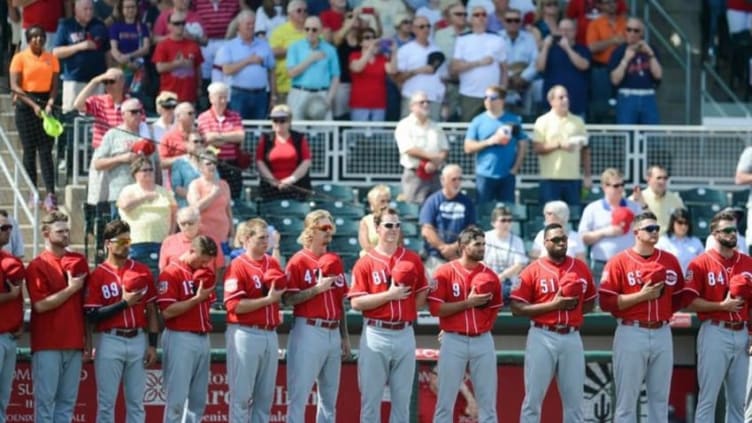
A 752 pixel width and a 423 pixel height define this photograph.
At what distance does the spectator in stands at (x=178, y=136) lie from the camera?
63.2 ft

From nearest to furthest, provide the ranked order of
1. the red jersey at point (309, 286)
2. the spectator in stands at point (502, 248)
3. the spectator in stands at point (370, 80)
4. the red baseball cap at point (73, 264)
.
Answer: the red baseball cap at point (73, 264) < the red jersey at point (309, 286) < the spectator in stands at point (502, 248) < the spectator in stands at point (370, 80)

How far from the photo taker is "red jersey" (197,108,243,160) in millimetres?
19891

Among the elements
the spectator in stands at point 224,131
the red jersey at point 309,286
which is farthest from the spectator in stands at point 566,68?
the red jersey at point 309,286

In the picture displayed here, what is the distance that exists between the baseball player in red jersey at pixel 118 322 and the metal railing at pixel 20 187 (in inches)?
92.0

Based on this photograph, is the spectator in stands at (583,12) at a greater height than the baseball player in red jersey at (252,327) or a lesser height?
greater

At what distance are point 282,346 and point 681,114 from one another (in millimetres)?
6869

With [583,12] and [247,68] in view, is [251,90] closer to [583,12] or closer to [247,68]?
[247,68]

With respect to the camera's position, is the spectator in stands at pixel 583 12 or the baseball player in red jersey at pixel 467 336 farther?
the spectator in stands at pixel 583 12

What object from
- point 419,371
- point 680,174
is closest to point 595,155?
point 680,174

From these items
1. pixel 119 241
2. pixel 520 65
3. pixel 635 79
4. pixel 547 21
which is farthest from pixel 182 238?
pixel 547 21

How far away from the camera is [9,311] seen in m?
16.5

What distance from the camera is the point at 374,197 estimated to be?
18781mm

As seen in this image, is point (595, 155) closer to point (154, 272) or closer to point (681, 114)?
point (681, 114)

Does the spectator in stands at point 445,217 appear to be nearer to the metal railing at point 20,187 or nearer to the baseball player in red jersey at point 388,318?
the baseball player in red jersey at point 388,318
